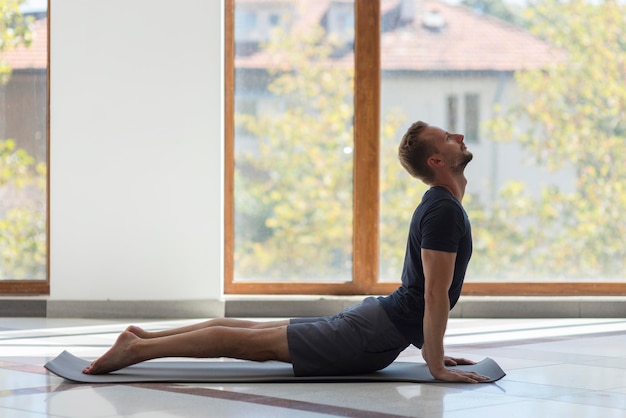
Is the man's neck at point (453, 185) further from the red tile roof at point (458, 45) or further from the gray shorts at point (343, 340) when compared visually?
the red tile roof at point (458, 45)

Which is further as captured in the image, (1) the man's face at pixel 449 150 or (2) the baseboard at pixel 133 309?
(2) the baseboard at pixel 133 309

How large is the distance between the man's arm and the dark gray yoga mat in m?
0.18

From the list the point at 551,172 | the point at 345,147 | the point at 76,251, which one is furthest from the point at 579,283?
the point at 76,251

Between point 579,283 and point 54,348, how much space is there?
3679 millimetres

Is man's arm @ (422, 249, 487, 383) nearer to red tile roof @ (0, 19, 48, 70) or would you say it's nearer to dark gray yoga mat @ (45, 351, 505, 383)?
dark gray yoga mat @ (45, 351, 505, 383)

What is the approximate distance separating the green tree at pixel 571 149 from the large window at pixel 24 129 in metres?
3.03

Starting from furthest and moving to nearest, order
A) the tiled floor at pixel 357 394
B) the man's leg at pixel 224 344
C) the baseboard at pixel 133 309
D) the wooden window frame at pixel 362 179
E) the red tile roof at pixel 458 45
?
the red tile roof at pixel 458 45, the wooden window frame at pixel 362 179, the baseboard at pixel 133 309, the man's leg at pixel 224 344, the tiled floor at pixel 357 394

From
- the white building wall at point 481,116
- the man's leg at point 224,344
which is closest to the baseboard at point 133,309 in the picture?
the white building wall at point 481,116

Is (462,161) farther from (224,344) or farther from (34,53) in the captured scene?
(34,53)

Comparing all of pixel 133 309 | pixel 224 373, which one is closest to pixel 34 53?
pixel 133 309

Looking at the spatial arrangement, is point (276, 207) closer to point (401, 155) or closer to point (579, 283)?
point (579, 283)

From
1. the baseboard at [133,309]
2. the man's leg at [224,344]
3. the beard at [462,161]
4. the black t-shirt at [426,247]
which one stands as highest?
the beard at [462,161]

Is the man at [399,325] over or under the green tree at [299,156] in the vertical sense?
under

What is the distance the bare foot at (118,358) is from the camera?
3.75 meters
